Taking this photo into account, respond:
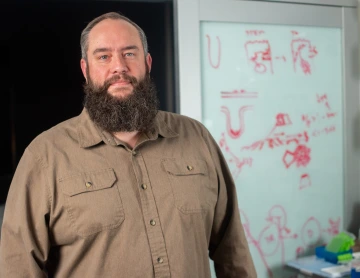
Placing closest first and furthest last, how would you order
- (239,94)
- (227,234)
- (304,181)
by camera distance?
(227,234), (239,94), (304,181)

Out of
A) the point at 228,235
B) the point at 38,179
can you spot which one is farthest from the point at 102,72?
the point at 228,235

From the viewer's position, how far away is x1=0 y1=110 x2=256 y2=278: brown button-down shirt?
1476mm

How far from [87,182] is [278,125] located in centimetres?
142

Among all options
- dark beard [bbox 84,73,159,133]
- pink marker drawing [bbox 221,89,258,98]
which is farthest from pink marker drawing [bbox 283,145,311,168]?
dark beard [bbox 84,73,159,133]

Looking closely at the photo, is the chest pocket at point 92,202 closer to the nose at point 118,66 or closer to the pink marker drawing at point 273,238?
the nose at point 118,66

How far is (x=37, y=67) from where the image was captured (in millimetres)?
2219

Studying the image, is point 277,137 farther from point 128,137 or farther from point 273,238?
point 128,137

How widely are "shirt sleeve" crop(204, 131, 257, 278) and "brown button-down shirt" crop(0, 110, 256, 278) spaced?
0.07 meters

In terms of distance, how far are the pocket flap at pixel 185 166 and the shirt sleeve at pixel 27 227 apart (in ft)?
1.34

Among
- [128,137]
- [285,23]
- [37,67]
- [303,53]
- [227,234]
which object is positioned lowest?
[227,234]

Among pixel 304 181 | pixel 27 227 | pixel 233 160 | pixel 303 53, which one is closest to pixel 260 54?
pixel 303 53

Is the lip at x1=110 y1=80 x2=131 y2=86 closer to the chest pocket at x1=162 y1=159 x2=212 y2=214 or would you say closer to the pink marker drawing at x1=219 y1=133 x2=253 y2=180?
the chest pocket at x1=162 y1=159 x2=212 y2=214

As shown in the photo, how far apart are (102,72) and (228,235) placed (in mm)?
727

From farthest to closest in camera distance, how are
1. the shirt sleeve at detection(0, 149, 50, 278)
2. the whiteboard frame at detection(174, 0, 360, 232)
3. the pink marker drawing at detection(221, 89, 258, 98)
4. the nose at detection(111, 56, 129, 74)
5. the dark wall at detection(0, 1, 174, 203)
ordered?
the pink marker drawing at detection(221, 89, 258, 98) < the whiteboard frame at detection(174, 0, 360, 232) < the dark wall at detection(0, 1, 174, 203) < the nose at detection(111, 56, 129, 74) < the shirt sleeve at detection(0, 149, 50, 278)
